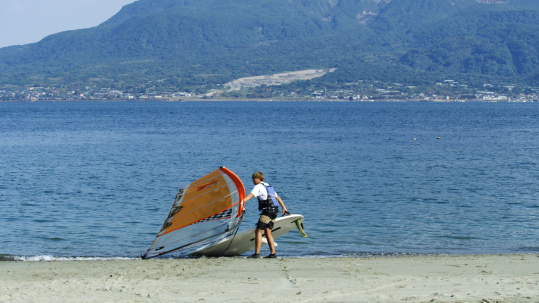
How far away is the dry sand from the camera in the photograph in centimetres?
896

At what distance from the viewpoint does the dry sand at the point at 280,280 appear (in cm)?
896

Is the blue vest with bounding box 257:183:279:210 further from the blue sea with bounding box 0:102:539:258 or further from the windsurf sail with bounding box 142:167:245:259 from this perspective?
the blue sea with bounding box 0:102:539:258

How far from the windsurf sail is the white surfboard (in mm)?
129

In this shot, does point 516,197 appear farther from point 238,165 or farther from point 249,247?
point 238,165

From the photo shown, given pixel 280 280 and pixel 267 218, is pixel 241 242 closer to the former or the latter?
pixel 267 218

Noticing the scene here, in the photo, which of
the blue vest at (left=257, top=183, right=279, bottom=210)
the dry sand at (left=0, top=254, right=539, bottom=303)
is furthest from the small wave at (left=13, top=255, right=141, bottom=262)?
the blue vest at (left=257, top=183, right=279, bottom=210)

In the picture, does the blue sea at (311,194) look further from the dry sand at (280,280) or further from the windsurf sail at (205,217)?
the dry sand at (280,280)

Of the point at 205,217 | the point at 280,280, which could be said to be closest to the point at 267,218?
the point at 205,217

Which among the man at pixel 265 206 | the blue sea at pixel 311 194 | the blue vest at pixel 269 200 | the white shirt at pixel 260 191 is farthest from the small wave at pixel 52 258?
the white shirt at pixel 260 191

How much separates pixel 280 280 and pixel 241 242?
291 cm

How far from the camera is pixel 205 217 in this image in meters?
13.4

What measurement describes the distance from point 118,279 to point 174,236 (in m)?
3.35

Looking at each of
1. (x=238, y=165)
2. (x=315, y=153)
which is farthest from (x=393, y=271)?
(x=315, y=153)

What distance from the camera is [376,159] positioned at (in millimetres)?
35031
